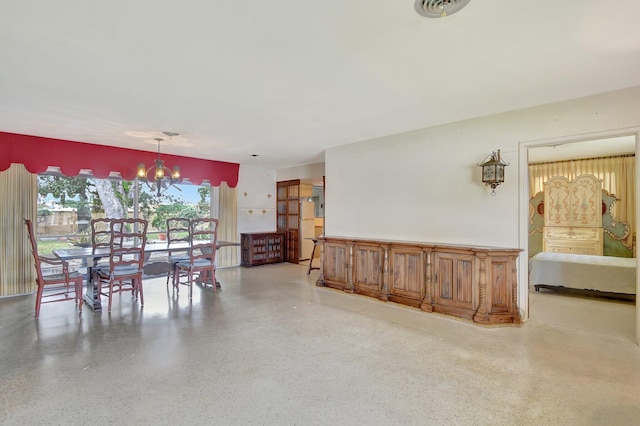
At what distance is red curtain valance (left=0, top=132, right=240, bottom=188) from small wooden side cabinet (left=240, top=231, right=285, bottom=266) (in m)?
1.77

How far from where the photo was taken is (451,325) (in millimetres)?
3600

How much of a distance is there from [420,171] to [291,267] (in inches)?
154

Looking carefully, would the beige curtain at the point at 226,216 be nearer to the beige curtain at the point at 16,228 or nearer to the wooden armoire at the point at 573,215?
the beige curtain at the point at 16,228

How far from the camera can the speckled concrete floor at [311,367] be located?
205 centimetres

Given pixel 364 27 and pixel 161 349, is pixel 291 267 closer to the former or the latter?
pixel 161 349

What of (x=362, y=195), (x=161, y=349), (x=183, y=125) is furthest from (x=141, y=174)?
(x=362, y=195)

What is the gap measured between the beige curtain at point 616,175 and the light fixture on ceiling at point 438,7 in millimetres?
6245

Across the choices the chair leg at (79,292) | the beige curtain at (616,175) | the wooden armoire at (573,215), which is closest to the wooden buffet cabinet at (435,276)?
the chair leg at (79,292)

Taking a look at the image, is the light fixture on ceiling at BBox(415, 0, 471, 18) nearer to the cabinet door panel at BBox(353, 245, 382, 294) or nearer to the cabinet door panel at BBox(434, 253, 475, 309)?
the cabinet door panel at BBox(434, 253, 475, 309)

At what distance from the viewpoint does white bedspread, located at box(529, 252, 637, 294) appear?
178 inches

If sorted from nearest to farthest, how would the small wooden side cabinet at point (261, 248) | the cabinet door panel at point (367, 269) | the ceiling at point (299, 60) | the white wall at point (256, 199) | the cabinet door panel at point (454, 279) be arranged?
the ceiling at point (299, 60), the cabinet door panel at point (454, 279), the cabinet door panel at point (367, 269), the small wooden side cabinet at point (261, 248), the white wall at point (256, 199)

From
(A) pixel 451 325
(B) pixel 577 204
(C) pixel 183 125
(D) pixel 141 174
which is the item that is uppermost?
(C) pixel 183 125

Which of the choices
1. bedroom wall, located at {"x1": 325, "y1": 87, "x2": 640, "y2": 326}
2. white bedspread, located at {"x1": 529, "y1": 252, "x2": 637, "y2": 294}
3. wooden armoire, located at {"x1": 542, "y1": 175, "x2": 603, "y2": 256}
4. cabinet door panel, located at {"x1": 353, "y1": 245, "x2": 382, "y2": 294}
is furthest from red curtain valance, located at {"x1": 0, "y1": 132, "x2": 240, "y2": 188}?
wooden armoire, located at {"x1": 542, "y1": 175, "x2": 603, "y2": 256}

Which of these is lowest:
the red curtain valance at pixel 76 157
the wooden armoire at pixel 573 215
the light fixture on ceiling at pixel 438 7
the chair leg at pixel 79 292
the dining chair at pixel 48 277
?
the chair leg at pixel 79 292
